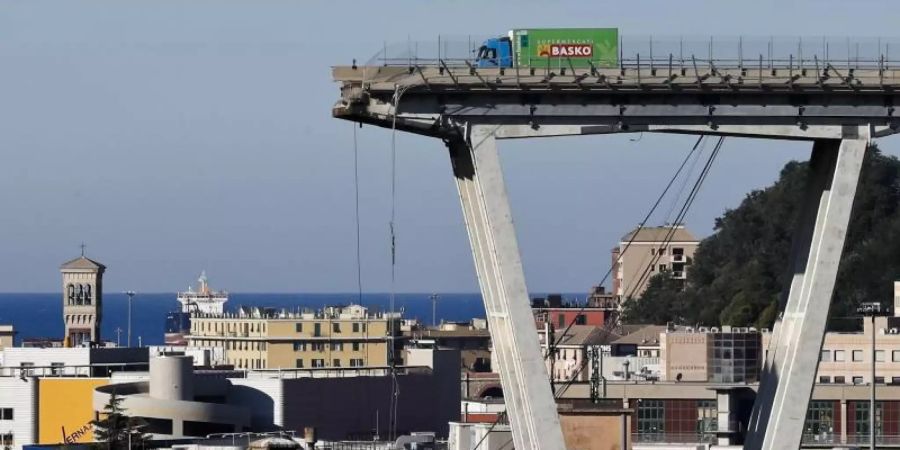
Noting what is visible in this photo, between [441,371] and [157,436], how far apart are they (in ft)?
85.1

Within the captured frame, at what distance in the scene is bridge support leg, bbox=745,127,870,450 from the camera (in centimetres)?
5494

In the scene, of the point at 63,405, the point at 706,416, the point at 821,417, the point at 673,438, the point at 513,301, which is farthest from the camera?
the point at 63,405

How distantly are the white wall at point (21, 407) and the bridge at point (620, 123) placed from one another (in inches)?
2451

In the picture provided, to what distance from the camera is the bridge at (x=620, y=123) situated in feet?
179

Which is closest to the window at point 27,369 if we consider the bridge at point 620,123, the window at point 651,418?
the window at point 651,418

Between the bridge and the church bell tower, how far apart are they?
331ft

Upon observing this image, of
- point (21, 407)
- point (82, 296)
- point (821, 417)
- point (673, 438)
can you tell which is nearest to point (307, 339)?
point (82, 296)

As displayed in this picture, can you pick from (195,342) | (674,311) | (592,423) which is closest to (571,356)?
(674,311)

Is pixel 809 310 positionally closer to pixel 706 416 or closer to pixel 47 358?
pixel 706 416

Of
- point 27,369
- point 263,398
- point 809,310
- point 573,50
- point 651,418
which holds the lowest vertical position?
point 651,418

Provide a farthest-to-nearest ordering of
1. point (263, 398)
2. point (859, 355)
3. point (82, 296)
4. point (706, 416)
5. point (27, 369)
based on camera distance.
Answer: point (82, 296) < point (859, 355) < point (27, 369) < point (263, 398) < point (706, 416)

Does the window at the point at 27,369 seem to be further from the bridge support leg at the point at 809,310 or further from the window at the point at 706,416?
the bridge support leg at the point at 809,310

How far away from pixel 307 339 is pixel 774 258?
29.8 meters

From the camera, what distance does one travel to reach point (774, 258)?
181 m
